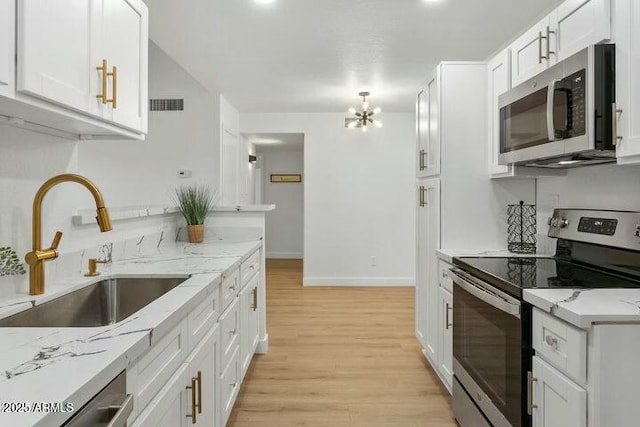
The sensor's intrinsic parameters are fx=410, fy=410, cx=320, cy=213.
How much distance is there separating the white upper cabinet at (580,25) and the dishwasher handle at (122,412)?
2002mm

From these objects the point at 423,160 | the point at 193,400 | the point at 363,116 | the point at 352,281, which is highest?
the point at 363,116

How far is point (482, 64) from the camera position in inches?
103

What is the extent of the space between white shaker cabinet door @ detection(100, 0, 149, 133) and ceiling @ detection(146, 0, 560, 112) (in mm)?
1038

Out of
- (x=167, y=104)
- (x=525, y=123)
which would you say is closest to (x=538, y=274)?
(x=525, y=123)

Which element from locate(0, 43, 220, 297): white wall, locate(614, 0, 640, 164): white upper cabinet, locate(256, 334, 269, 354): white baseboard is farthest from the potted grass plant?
Answer: locate(614, 0, 640, 164): white upper cabinet

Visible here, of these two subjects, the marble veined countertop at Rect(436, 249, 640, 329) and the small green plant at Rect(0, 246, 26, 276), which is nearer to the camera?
the marble veined countertop at Rect(436, 249, 640, 329)

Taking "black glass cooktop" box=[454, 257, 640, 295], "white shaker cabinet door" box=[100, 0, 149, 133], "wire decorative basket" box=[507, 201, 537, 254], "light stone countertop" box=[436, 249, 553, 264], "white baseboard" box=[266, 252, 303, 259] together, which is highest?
"white shaker cabinet door" box=[100, 0, 149, 133]

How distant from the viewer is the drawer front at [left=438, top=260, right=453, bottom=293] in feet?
8.05

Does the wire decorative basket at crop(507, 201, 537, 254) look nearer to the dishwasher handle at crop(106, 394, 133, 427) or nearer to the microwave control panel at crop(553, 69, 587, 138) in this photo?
the microwave control panel at crop(553, 69, 587, 138)

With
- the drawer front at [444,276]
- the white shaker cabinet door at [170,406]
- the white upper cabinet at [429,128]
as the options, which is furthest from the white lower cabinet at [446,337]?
the white shaker cabinet door at [170,406]

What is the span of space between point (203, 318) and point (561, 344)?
1286 mm

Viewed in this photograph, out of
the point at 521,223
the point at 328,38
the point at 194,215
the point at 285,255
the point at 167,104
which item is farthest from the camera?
the point at 285,255

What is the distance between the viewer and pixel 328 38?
318cm

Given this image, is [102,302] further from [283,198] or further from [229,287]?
[283,198]
